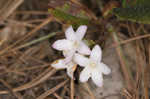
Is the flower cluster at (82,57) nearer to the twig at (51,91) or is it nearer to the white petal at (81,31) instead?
the white petal at (81,31)

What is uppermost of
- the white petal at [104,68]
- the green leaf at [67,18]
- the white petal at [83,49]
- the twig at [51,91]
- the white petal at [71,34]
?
the green leaf at [67,18]

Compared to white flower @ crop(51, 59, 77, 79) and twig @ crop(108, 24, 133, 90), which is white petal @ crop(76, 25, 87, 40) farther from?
twig @ crop(108, 24, 133, 90)

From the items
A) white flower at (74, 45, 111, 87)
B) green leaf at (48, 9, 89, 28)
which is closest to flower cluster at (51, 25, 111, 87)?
white flower at (74, 45, 111, 87)

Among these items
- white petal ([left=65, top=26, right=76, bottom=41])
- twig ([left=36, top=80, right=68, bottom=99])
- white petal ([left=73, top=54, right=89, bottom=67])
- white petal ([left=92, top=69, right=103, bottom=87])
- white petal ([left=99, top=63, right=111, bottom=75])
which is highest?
white petal ([left=65, top=26, right=76, bottom=41])

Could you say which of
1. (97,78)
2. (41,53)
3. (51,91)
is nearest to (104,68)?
(97,78)

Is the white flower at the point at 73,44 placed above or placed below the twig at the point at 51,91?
above

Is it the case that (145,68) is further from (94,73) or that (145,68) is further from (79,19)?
(79,19)

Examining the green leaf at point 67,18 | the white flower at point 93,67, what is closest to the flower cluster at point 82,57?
the white flower at point 93,67
